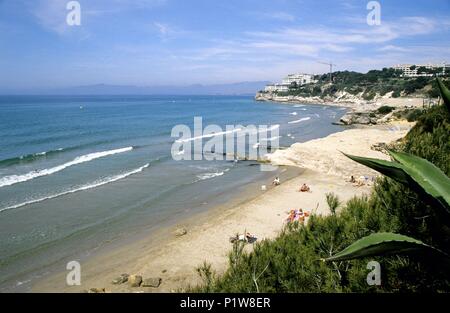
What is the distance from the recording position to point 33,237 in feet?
46.8

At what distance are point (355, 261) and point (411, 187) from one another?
2392 mm

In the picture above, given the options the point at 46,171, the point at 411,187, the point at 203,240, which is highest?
the point at 411,187

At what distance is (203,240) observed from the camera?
14.2 meters

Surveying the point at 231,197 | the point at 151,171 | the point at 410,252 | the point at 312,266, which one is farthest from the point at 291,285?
the point at 151,171

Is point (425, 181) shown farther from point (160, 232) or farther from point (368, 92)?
point (368, 92)

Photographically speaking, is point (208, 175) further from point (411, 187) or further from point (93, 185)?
point (411, 187)

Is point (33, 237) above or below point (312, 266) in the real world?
below

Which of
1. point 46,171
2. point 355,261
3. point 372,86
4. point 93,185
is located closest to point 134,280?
point 355,261

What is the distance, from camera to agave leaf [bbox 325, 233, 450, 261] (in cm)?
217

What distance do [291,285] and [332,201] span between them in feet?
7.71

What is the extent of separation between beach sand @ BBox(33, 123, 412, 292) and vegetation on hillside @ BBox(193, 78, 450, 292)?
114 cm

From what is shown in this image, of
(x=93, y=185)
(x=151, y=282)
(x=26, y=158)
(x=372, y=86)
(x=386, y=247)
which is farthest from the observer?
(x=372, y=86)

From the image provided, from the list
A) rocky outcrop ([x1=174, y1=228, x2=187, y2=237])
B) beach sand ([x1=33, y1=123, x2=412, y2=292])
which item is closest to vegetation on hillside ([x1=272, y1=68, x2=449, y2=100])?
beach sand ([x1=33, y1=123, x2=412, y2=292])
